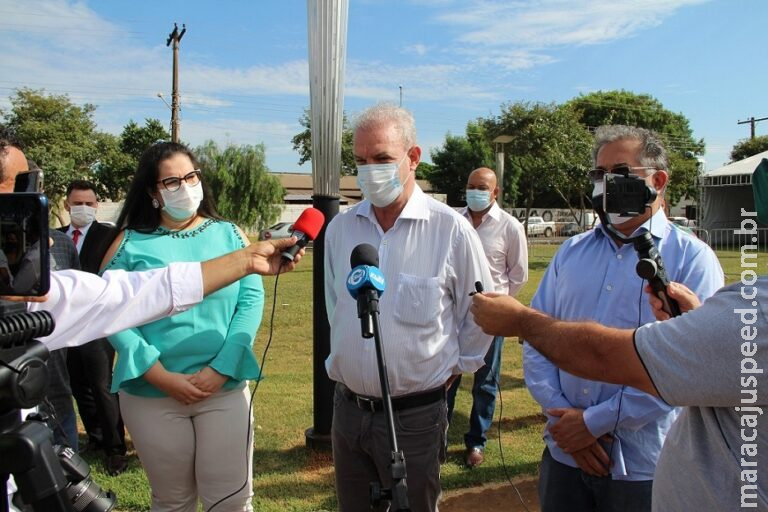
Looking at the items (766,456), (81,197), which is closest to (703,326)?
(766,456)

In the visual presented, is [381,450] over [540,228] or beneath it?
beneath

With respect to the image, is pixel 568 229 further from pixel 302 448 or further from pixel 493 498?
pixel 493 498

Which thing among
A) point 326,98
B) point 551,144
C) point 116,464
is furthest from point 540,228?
point 116,464

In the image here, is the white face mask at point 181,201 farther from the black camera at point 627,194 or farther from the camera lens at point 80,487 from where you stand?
the black camera at point 627,194

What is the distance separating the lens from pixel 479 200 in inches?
230

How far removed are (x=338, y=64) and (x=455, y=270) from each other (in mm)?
1964

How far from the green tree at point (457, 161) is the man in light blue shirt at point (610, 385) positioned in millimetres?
44371

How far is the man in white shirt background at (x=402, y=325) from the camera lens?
2713 millimetres

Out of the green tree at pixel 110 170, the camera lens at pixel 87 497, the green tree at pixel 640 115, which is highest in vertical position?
the green tree at pixel 640 115

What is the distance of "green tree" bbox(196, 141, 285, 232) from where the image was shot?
3644 cm

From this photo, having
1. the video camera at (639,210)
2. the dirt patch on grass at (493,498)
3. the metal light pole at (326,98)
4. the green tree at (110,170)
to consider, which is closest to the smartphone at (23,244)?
the video camera at (639,210)

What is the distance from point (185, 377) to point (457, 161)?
153 feet

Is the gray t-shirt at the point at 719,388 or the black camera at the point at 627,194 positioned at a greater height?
the black camera at the point at 627,194

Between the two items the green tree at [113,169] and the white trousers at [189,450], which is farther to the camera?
the green tree at [113,169]
